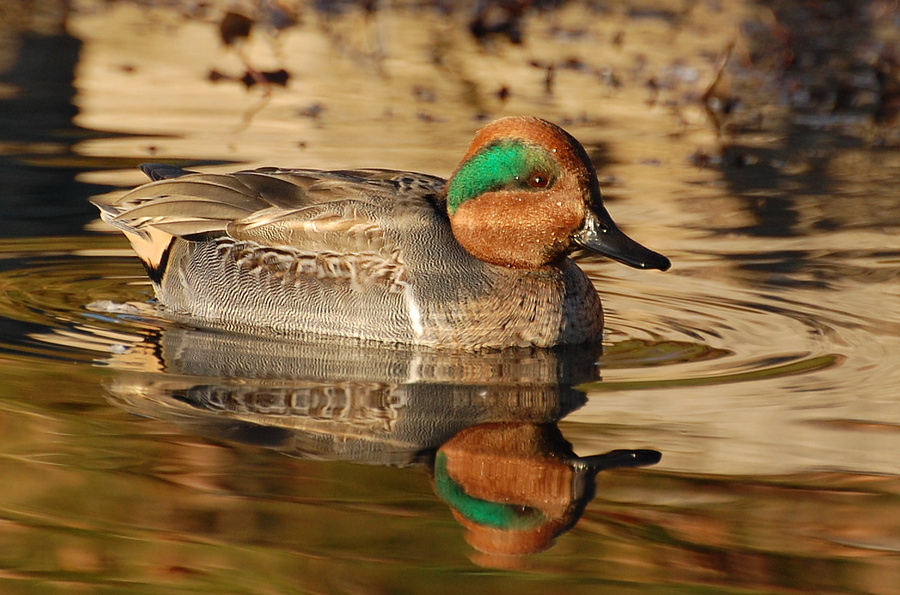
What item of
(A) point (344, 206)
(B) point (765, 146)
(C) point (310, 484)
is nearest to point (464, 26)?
(B) point (765, 146)

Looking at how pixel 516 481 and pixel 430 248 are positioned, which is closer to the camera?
pixel 516 481

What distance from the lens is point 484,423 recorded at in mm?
5023

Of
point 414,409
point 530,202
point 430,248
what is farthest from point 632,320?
point 414,409

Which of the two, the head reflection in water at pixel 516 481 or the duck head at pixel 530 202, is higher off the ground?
the duck head at pixel 530 202

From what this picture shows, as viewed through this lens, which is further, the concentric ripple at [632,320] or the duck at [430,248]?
the duck at [430,248]

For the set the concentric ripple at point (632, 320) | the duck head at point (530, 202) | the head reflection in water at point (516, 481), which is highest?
the duck head at point (530, 202)

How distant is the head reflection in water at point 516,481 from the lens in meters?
3.98

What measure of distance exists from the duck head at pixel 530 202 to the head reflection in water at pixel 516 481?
1.35m

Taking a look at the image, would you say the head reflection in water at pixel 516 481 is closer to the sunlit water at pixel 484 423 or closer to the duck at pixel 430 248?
the sunlit water at pixel 484 423

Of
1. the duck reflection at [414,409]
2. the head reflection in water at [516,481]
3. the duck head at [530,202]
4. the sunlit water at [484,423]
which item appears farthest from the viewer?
the duck head at [530,202]

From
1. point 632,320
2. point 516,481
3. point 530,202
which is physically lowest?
point 516,481

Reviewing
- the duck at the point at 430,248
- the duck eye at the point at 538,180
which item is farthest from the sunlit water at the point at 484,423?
the duck eye at the point at 538,180

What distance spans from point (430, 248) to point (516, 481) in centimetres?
202

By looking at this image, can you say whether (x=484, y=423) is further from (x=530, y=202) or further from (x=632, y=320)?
(x=632, y=320)
